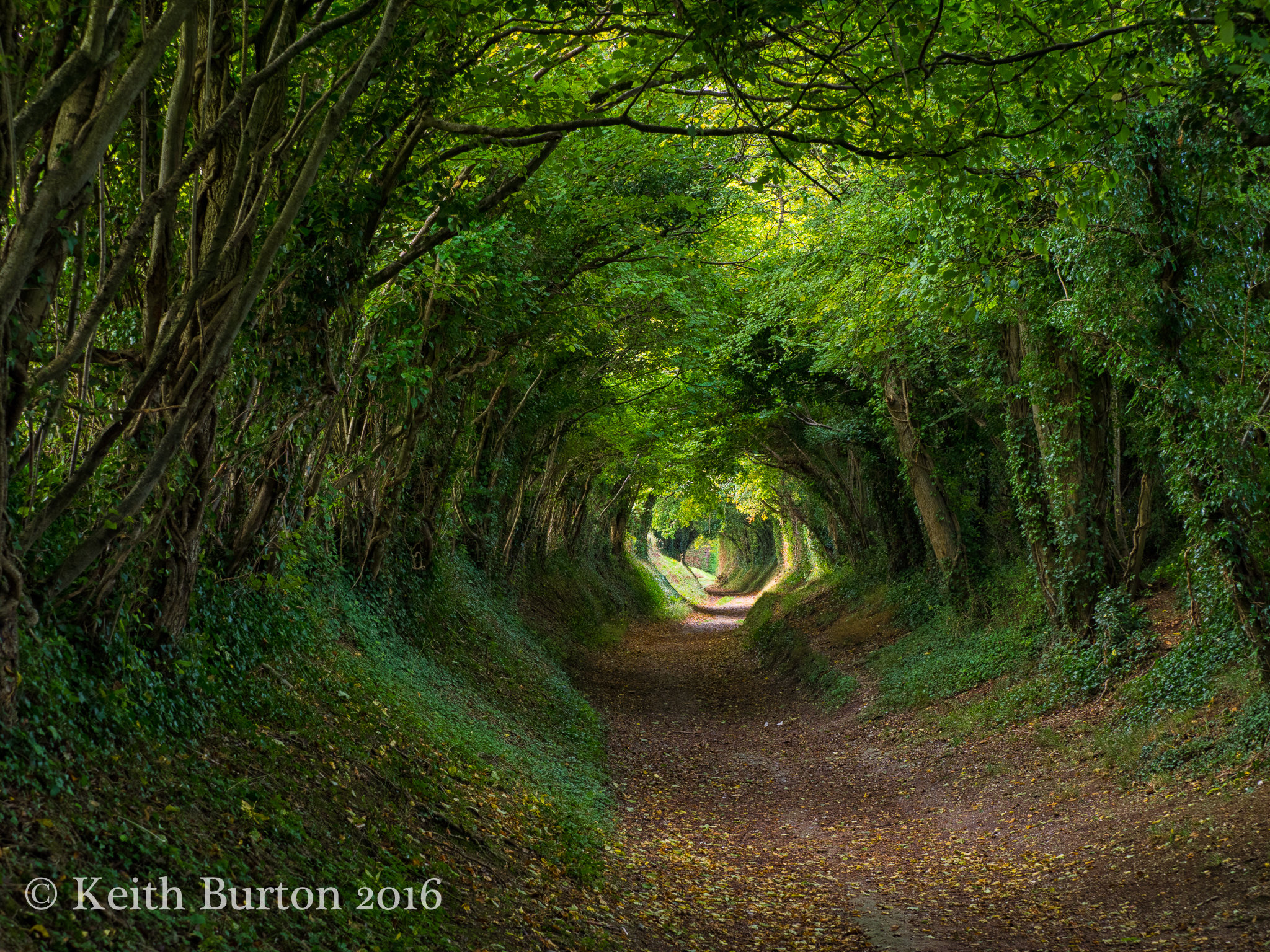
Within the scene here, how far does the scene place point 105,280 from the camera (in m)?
4.37

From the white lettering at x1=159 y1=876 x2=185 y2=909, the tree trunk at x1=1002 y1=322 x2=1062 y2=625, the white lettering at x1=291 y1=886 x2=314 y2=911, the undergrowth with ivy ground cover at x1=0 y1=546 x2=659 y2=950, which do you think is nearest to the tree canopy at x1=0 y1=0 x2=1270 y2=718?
the tree trunk at x1=1002 y1=322 x2=1062 y2=625

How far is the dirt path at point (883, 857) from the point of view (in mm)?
6500

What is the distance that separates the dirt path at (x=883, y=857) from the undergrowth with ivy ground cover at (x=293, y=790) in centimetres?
85

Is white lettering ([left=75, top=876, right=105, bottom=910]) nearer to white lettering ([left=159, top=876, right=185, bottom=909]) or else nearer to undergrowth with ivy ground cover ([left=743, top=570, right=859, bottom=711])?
white lettering ([left=159, top=876, right=185, bottom=909])

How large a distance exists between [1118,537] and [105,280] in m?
13.3

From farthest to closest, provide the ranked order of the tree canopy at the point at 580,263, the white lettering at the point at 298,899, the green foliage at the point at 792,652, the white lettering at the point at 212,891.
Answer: the green foliage at the point at 792,652 < the tree canopy at the point at 580,263 < the white lettering at the point at 298,899 < the white lettering at the point at 212,891

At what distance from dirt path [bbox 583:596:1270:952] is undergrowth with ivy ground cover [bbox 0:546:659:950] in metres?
0.85

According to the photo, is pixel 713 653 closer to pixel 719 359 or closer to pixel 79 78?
pixel 719 359

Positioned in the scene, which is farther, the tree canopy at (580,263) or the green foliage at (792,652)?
the green foliage at (792,652)

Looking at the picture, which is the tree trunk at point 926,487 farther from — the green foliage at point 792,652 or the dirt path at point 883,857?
the dirt path at point 883,857

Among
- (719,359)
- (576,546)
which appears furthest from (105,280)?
(576,546)

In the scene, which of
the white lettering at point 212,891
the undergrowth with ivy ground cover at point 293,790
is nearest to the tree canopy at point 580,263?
the undergrowth with ivy ground cover at point 293,790

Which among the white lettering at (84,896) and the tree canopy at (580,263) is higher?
the tree canopy at (580,263)

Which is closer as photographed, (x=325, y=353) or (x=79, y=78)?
(x=79, y=78)
